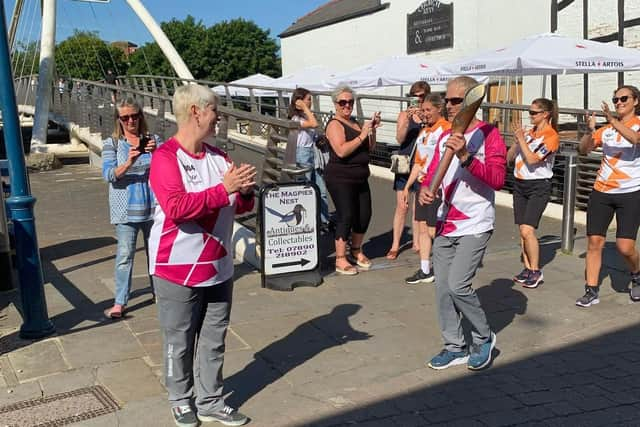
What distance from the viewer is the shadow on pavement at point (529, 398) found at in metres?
3.81

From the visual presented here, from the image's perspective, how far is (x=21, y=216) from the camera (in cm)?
501

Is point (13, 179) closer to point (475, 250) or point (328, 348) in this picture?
point (328, 348)

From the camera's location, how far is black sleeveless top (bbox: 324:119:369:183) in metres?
6.58

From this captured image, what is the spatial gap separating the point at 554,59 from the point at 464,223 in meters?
8.12

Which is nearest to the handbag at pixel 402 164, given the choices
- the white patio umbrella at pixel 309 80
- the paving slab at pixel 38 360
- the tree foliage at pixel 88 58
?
the paving slab at pixel 38 360

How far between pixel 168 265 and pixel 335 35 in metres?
31.0

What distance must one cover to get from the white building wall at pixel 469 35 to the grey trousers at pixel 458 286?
46.4 feet

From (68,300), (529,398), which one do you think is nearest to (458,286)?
(529,398)

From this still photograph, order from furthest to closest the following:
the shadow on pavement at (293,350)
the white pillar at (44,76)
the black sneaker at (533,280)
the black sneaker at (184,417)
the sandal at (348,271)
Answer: the white pillar at (44,76) → the sandal at (348,271) → the black sneaker at (533,280) → the shadow on pavement at (293,350) → the black sneaker at (184,417)

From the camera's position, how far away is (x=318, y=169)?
8.73m

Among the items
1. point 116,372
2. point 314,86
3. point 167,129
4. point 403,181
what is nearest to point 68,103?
point 314,86

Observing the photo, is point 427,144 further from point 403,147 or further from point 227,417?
point 227,417

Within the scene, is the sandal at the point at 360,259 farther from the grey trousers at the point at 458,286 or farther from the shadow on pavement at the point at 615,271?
the grey trousers at the point at 458,286

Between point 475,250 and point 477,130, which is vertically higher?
point 477,130
